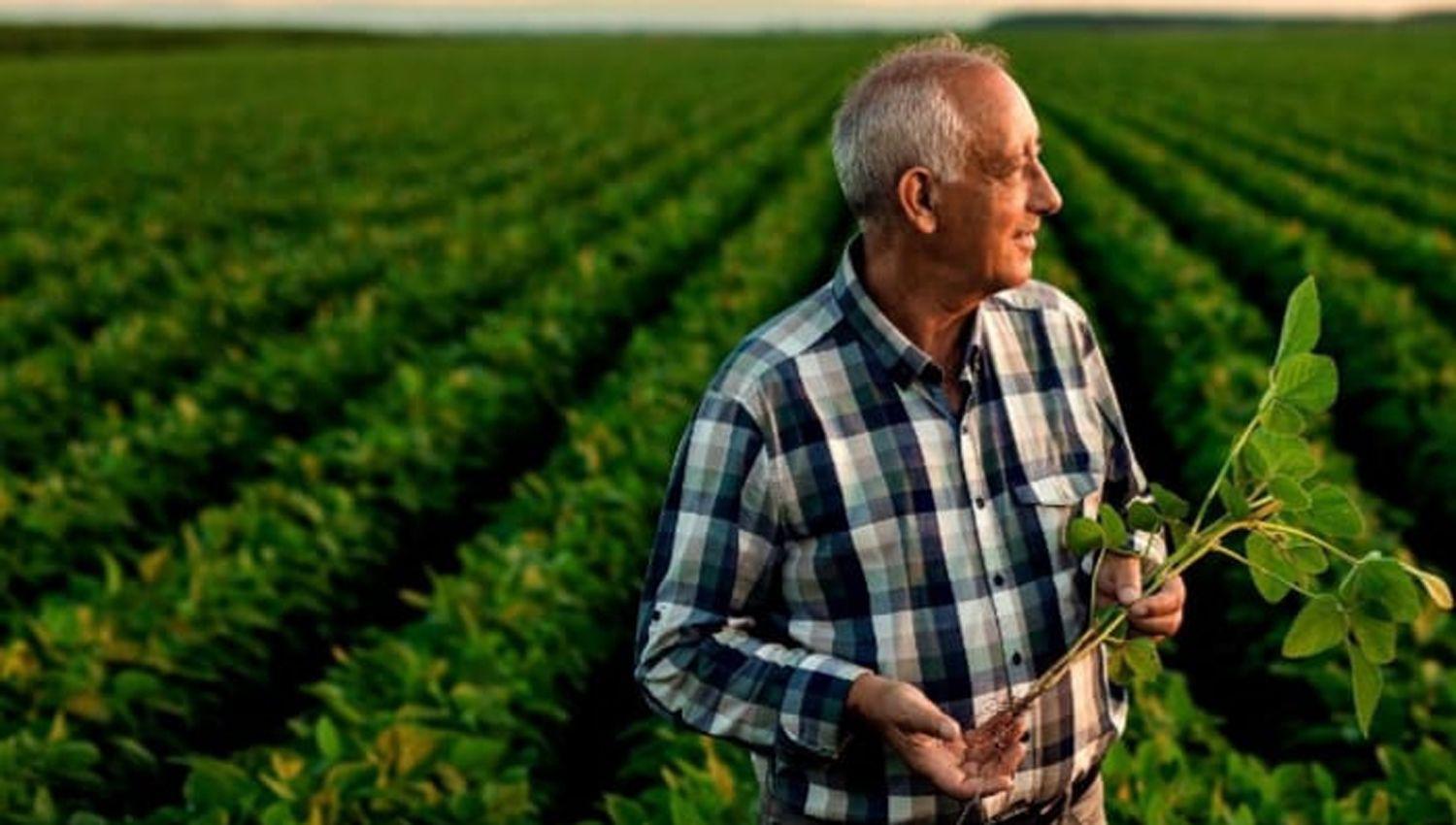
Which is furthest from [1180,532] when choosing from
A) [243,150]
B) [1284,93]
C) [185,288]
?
[1284,93]

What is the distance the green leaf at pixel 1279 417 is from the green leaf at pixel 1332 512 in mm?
75

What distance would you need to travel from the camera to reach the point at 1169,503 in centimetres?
202

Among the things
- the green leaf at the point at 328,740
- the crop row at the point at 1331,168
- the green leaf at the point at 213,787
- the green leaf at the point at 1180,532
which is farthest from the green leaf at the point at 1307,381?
the crop row at the point at 1331,168

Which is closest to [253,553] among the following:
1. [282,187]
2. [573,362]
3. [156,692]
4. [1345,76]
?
[156,692]

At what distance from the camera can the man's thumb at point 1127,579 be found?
82.3 inches

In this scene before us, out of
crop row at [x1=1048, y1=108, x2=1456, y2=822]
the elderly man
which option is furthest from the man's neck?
crop row at [x1=1048, y1=108, x2=1456, y2=822]

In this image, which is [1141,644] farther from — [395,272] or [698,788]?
[395,272]

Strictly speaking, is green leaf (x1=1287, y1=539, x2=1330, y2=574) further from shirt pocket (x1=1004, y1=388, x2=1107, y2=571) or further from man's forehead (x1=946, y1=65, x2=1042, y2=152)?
man's forehead (x1=946, y1=65, x2=1042, y2=152)

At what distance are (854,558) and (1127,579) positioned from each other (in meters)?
0.34

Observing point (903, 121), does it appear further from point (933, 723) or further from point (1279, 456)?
point (933, 723)

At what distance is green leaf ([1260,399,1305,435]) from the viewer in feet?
6.15

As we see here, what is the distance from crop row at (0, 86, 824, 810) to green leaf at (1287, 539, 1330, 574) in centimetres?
316

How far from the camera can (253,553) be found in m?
5.80

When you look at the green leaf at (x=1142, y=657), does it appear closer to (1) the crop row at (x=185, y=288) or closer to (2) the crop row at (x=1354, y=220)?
(1) the crop row at (x=185, y=288)
